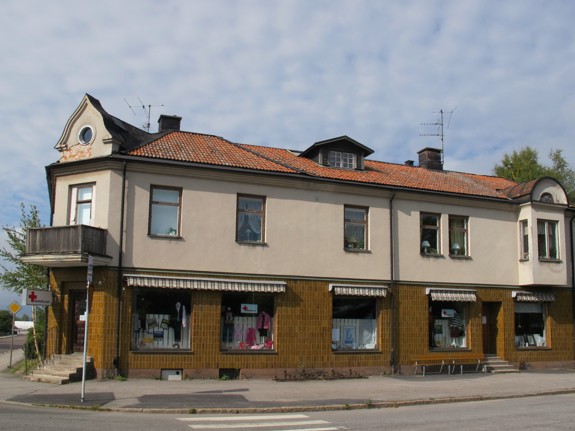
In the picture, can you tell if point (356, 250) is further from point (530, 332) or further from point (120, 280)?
point (530, 332)

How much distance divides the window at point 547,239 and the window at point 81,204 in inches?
701

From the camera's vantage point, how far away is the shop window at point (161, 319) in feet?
63.9

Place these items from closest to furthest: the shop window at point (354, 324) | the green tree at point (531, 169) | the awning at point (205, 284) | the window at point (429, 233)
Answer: the awning at point (205, 284) < the shop window at point (354, 324) < the window at point (429, 233) < the green tree at point (531, 169)

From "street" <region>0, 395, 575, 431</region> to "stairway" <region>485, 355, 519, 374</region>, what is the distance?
29.3 feet

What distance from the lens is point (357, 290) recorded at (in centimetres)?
2191

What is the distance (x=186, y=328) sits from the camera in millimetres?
19969

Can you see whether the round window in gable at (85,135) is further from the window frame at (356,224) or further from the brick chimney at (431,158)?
the brick chimney at (431,158)

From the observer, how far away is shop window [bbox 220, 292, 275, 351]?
67.3ft

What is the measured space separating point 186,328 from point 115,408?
6236mm

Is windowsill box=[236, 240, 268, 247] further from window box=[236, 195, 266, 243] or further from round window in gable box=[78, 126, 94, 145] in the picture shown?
round window in gable box=[78, 126, 94, 145]

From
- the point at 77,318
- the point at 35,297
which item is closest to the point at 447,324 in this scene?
the point at 77,318

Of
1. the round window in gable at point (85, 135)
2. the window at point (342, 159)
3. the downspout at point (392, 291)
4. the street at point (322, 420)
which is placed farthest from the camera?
the window at point (342, 159)

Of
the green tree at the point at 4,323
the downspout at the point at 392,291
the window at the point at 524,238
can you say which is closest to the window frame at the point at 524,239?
the window at the point at 524,238

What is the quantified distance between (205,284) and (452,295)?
9.87 meters
